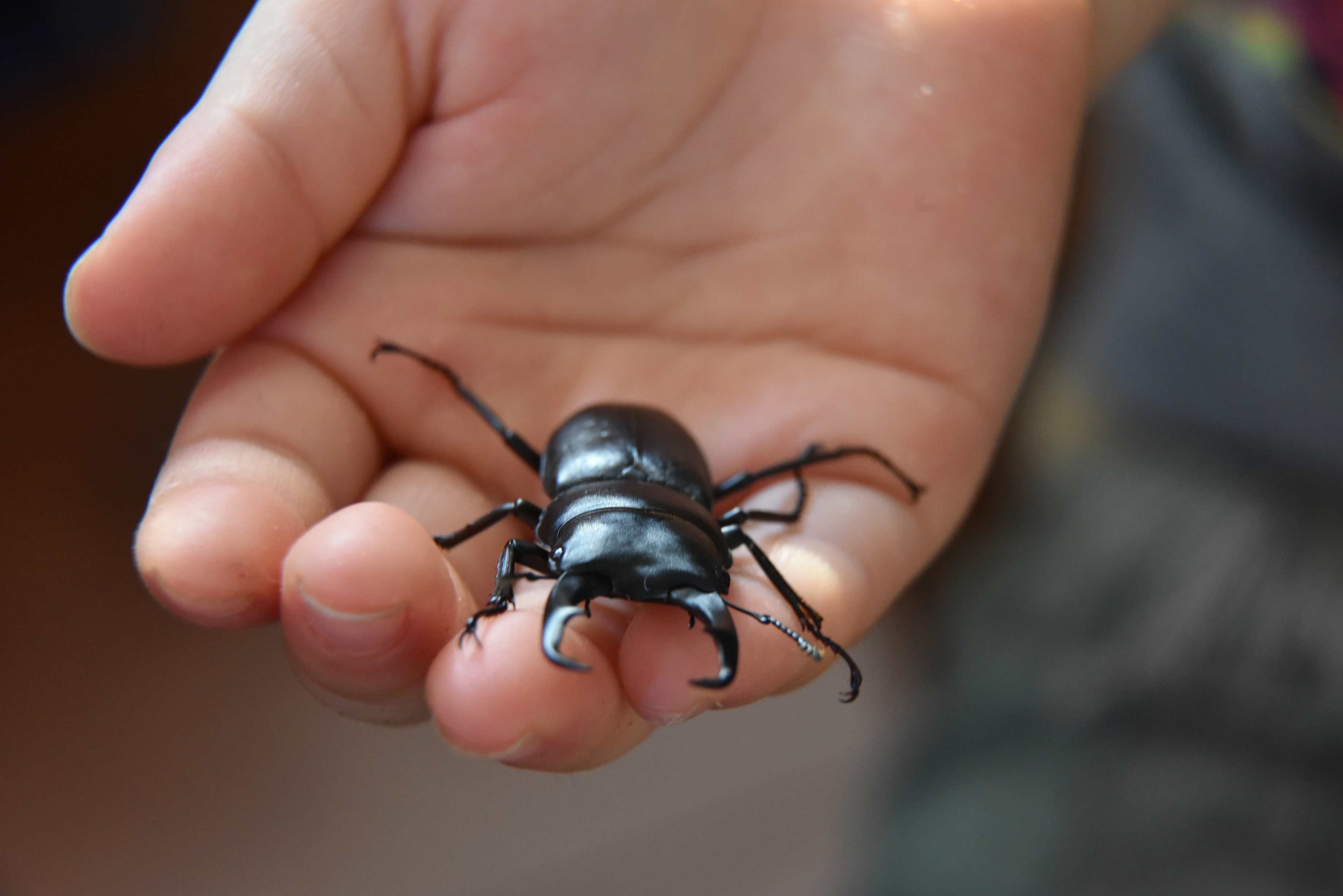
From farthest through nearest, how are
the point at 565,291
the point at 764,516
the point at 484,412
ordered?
the point at 565,291 → the point at 484,412 → the point at 764,516

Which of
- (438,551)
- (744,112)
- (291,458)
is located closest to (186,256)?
(291,458)

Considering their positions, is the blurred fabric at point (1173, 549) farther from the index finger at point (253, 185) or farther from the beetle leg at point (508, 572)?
the index finger at point (253, 185)

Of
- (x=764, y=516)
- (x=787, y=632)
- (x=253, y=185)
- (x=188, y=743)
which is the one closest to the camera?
(x=787, y=632)

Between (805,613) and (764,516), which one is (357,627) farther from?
(764,516)

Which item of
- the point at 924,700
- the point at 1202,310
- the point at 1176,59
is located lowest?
the point at 924,700

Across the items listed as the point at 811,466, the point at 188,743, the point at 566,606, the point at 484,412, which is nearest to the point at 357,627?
the point at 566,606

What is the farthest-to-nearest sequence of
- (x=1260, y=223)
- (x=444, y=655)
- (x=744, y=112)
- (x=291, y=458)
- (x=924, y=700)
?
(x=924, y=700) → (x=1260, y=223) → (x=744, y=112) → (x=291, y=458) → (x=444, y=655)

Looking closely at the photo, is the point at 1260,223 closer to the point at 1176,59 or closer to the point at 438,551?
the point at 1176,59
